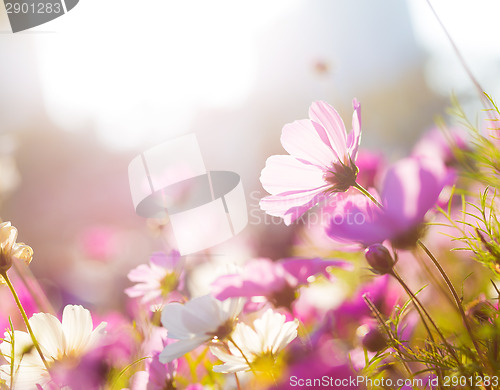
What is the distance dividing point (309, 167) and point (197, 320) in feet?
0.37

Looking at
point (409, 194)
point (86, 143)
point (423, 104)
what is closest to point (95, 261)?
point (409, 194)

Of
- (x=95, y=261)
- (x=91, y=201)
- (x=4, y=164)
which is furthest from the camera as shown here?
(x=91, y=201)

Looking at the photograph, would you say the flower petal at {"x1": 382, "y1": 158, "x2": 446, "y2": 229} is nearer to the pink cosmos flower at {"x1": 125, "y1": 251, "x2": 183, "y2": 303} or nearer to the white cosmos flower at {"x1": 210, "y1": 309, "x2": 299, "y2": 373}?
the white cosmos flower at {"x1": 210, "y1": 309, "x2": 299, "y2": 373}

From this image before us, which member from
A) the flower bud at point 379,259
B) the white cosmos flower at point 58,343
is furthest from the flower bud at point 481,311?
the white cosmos flower at point 58,343

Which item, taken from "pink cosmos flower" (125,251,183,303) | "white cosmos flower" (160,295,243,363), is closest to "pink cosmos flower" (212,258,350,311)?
"white cosmos flower" (160,295,243,363)

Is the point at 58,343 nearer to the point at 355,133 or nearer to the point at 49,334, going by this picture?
the point at 49,334

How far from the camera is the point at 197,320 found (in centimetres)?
28

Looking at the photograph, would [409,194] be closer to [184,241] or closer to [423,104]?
[184,241]

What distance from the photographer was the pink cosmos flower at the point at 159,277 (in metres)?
0.44

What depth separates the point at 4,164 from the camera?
68 cm

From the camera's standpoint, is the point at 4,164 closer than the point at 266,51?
Yes

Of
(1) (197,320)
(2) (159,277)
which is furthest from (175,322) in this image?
(2) (159,277)

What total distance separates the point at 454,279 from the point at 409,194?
273 millimetres

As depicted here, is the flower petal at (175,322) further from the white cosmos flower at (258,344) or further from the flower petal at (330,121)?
the flower petal at (330,121)
